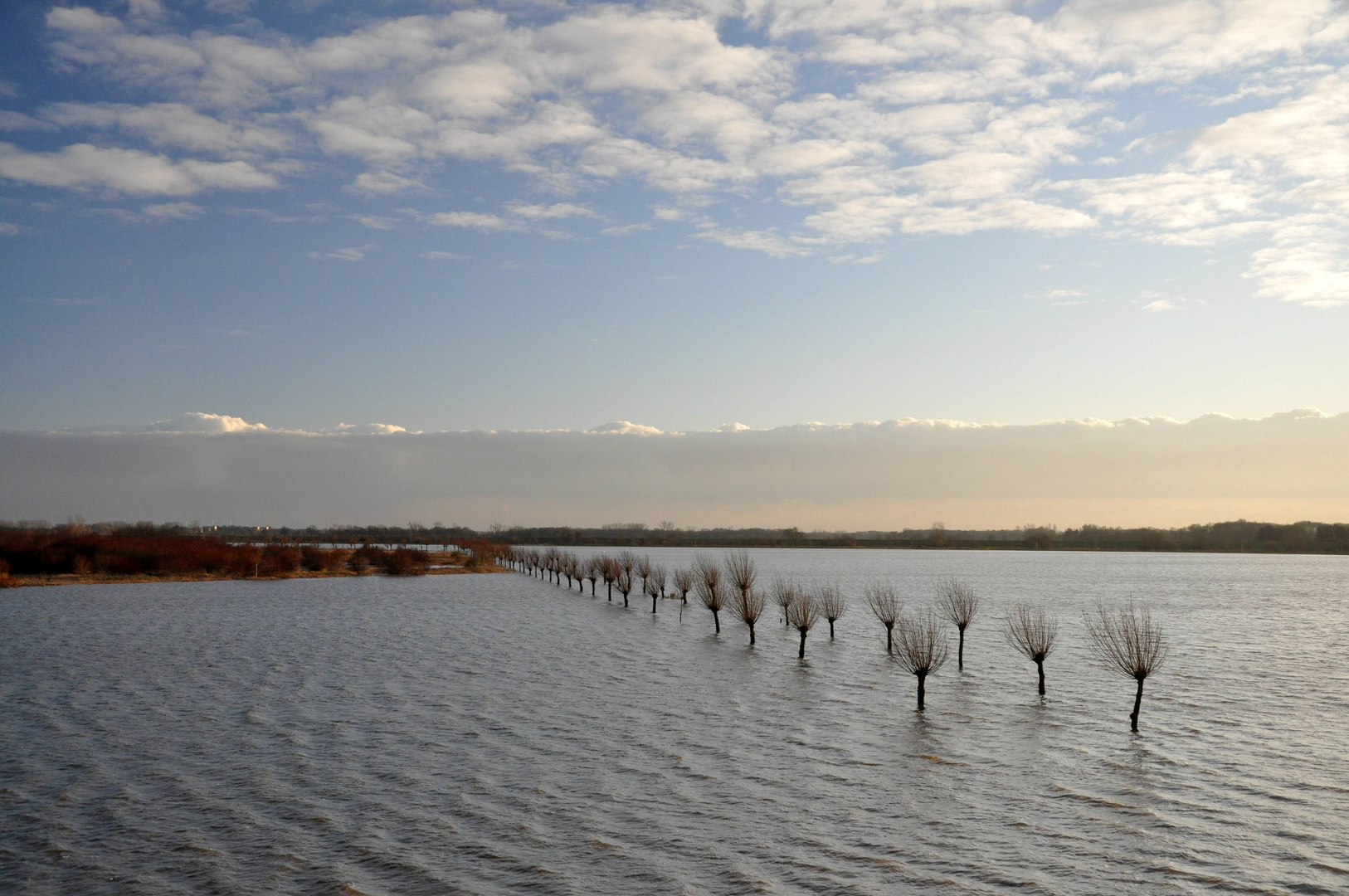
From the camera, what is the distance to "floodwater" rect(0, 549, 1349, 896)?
11.6 m

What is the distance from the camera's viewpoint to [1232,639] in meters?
40.2

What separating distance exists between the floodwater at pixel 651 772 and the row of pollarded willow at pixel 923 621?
3.80ft

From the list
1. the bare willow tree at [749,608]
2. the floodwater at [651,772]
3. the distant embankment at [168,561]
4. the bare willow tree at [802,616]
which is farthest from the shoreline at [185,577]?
the bare willow tree at [802,616]

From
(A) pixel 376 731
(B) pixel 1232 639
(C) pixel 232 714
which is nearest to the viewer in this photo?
(A) pixel 376 731

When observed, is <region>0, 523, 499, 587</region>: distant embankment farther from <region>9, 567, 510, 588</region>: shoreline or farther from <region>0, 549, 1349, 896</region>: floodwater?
<region>0, 549, 1349, 896</region>: floodwater

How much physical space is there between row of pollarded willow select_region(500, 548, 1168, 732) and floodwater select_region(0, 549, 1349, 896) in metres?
1.16

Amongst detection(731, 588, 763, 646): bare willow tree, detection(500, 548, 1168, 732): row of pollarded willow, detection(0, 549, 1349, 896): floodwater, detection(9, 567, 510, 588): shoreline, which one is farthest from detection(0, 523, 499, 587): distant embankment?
detection(731, 588, 763, 646): bare willow tree

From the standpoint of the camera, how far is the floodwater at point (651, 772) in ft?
38.0

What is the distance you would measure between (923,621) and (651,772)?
31.4 meters

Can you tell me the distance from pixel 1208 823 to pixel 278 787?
16.2m

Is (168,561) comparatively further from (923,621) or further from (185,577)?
(923,621)

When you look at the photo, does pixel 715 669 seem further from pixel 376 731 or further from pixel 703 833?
pixel 703 833

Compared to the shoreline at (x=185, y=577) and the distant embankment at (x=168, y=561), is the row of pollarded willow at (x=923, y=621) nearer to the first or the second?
the shoreline at (x=185, y=577)

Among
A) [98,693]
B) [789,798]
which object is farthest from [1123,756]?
[98,693]
